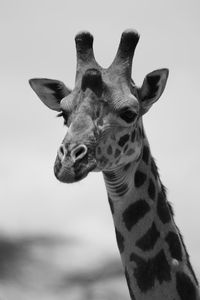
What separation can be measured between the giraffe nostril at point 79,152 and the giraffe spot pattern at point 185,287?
1.90 meters

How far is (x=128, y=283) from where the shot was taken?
387 inches

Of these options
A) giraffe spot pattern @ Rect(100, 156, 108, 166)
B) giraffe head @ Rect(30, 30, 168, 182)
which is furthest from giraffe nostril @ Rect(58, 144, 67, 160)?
giraffe spot pattern @ Rect(100, 156, 108, 166)

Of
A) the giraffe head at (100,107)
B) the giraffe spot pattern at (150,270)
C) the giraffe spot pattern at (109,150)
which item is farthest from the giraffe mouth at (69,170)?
the giraffe spot pattern at (150,270)

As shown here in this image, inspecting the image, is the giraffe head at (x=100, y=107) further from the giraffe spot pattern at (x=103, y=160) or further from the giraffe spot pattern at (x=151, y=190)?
the giraffe spot pattern at (x=151, y=190)

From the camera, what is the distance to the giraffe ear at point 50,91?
1065 cm

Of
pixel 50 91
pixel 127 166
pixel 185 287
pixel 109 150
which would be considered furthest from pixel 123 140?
pixel 185 287

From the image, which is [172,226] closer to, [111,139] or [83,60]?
[111,139]

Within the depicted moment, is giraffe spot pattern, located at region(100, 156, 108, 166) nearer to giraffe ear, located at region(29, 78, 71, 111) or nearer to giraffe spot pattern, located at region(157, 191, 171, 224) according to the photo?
giraffe spot pattern, located at region(157, 191, 171, 224)

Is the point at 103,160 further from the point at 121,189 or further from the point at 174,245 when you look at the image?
the point at 174,245

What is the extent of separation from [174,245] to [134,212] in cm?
60

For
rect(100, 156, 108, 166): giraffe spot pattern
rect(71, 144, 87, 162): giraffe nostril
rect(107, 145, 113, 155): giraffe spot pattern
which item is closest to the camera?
rect(71, 144, 87, 162): giraffe nostril

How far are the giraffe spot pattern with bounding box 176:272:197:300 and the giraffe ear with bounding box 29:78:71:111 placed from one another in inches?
104

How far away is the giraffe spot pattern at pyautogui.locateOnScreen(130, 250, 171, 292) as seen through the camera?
9628 millimetres

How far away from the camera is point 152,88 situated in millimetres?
10344
